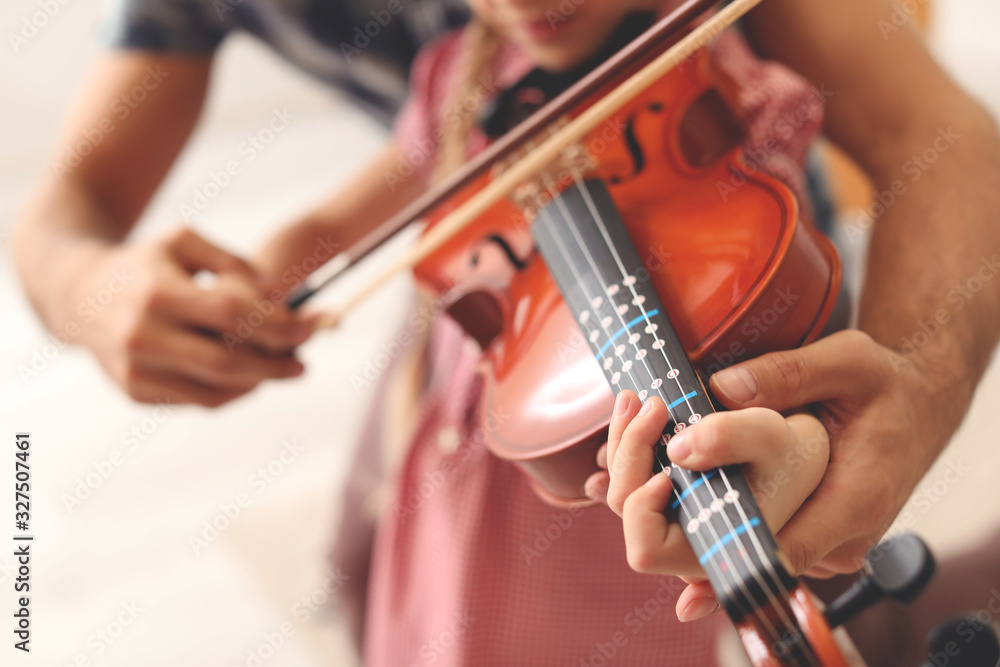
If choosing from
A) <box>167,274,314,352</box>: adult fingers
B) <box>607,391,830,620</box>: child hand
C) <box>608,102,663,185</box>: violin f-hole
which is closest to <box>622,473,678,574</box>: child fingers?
A: <box>607,391,830,620</box>: child hand

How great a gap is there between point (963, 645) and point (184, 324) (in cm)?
63

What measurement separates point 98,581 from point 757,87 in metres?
1.30

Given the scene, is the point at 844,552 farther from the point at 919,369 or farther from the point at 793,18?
the point at 793,18

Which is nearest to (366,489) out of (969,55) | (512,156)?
(512,156)

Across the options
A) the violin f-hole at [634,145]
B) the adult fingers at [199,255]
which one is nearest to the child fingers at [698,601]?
the violin f-hole at [634,145]

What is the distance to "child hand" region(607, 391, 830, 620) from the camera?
29 centimetres

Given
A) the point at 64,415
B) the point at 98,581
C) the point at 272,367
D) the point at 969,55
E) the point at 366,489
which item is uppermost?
the point at 969,55

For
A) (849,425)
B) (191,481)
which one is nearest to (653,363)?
(849,425)

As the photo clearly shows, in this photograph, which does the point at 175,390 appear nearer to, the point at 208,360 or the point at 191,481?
the point at 208,360

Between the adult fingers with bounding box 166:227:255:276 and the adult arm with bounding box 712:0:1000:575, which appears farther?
the adult fingers with bounding box 166:227:255:276

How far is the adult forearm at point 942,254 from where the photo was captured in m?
0.42

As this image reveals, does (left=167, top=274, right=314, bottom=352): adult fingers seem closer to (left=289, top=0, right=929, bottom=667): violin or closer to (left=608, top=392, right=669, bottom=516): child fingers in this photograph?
(left=289, top=0, right=929, bottom=667): violin

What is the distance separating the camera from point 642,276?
399mm

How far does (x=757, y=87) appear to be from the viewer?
55 cm
